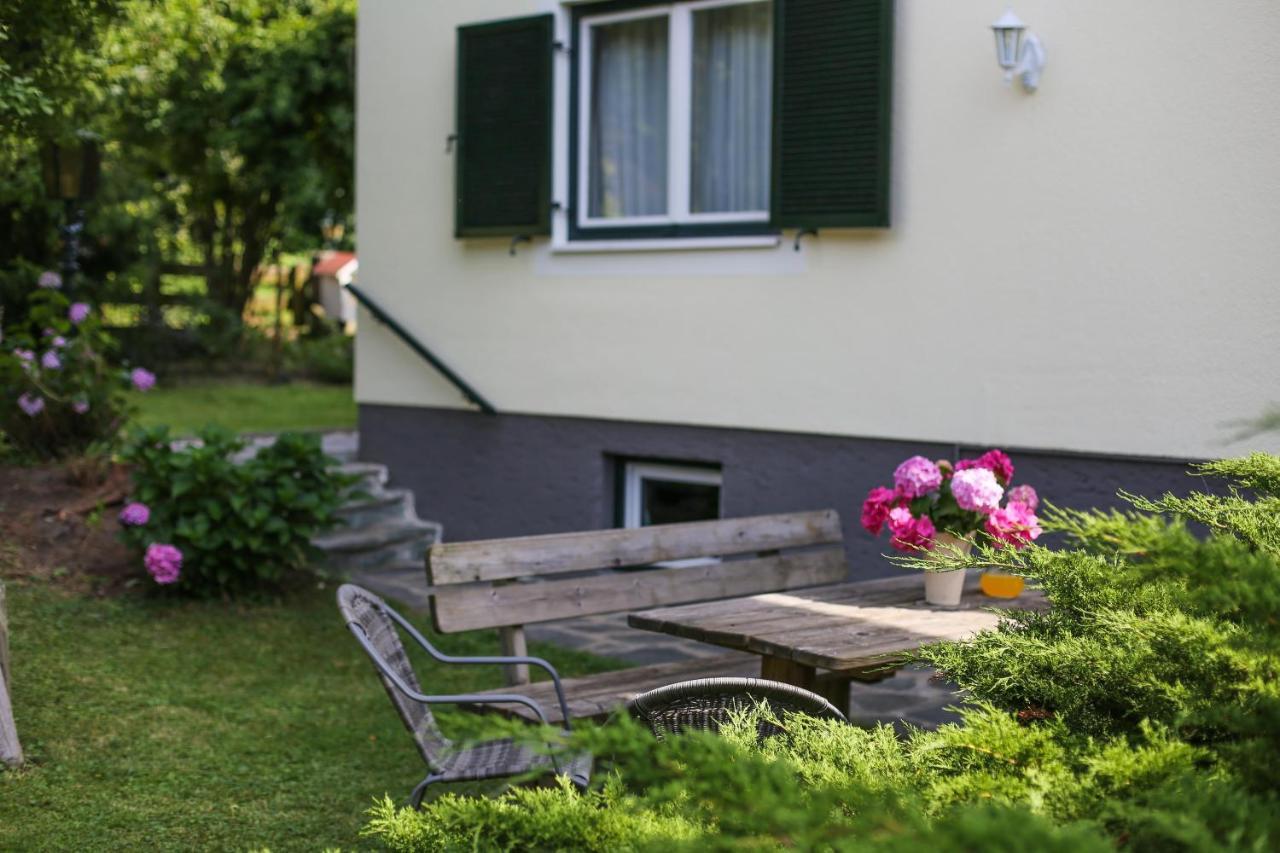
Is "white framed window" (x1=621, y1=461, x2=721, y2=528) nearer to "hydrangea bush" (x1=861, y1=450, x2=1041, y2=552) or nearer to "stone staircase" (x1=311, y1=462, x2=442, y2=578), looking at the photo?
"stone staircase" (x1=311, y1=462, x2=442, y2=578)

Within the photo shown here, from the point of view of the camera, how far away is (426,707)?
4.40 m

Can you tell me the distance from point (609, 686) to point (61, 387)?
4724 mm

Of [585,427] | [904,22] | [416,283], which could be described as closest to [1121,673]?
[904,22]

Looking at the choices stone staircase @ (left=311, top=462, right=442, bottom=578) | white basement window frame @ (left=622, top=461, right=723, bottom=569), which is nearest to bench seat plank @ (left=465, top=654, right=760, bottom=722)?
white basement window frame @ (left=622, top=461, right=723, bottom=569)

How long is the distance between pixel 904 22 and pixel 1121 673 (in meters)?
5.37

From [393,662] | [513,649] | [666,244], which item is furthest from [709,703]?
[666,244]

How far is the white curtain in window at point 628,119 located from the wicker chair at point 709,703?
17.5 ft

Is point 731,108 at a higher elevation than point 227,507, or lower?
higher

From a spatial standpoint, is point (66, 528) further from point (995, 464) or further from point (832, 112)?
point (995, 464)

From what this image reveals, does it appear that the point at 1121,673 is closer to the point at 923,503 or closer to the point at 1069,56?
the point at 923,503

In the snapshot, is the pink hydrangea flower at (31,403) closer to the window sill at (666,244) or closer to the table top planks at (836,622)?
the window sill at (666,244)

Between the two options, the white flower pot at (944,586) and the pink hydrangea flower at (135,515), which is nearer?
the white flower pot at (944,586)

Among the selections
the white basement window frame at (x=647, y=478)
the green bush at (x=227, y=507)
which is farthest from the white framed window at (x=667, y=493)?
the green bush at (x=227, y=507)

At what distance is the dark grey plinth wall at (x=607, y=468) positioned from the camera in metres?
6.67
